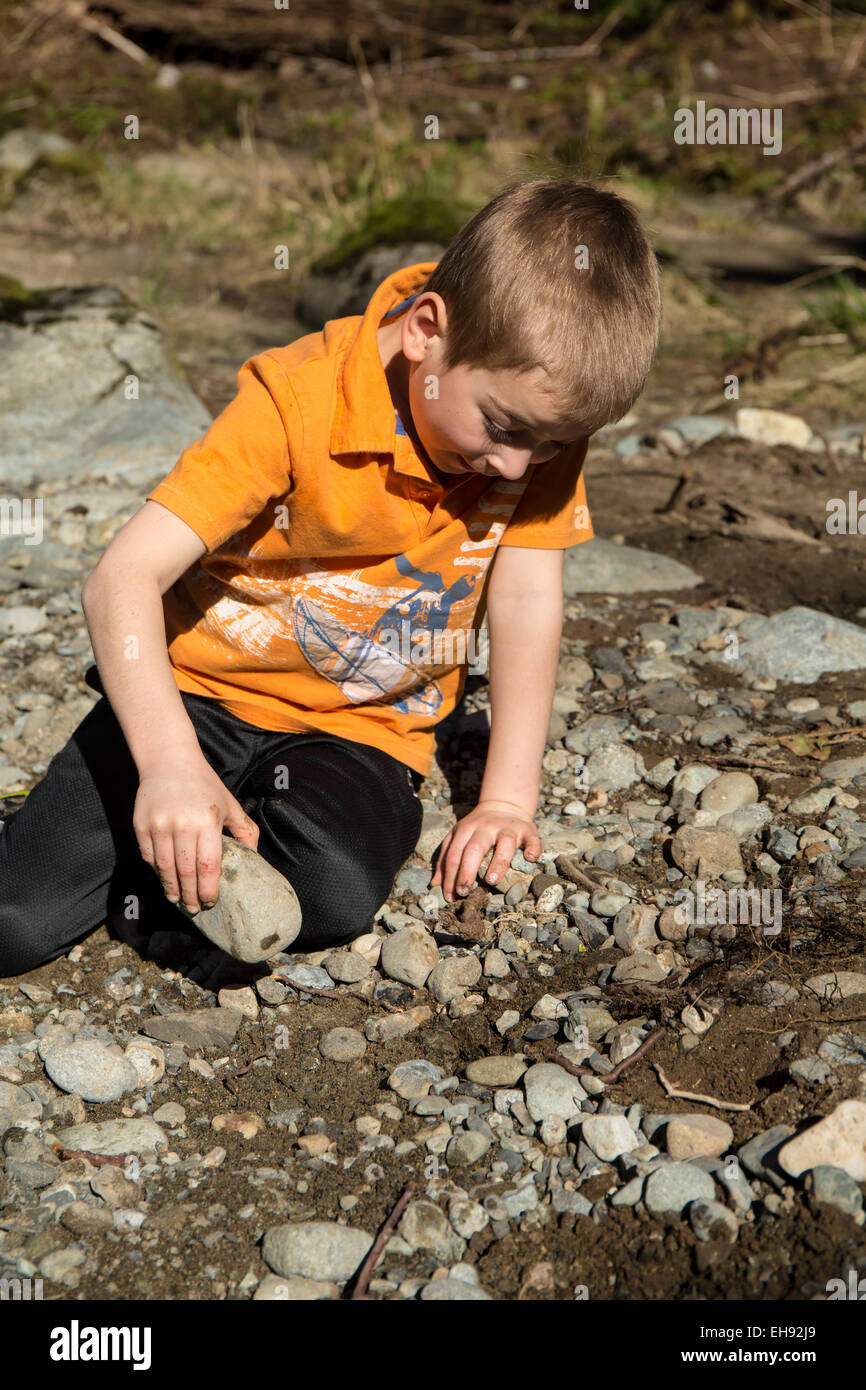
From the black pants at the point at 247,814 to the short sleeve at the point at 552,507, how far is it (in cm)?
56

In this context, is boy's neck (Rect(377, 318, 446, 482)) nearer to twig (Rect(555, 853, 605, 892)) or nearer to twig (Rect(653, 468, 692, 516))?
twig (Rect(555, 853, 605, 892))

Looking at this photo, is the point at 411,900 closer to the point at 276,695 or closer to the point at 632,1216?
the point at 276,695

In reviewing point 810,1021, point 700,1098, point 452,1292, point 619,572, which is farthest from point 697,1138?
point 619,572

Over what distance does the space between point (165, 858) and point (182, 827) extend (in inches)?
2.6

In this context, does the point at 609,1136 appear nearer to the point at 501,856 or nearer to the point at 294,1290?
the point at 294,1290

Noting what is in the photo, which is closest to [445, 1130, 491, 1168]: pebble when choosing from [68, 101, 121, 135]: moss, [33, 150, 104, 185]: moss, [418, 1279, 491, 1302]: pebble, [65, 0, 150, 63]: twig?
[418, 1279, 491, 1302]: pebble

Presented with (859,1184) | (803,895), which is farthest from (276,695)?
(859,1184)

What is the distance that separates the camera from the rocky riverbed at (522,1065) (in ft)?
5.63

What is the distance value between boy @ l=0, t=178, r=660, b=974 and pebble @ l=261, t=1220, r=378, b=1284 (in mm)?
529

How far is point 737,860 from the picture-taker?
2.51 meters

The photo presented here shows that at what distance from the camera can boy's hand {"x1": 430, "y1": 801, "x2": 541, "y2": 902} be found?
97.8 inches

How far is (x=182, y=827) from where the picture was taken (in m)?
2.02

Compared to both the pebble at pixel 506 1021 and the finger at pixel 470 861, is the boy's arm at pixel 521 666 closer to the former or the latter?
the finger at pixel 470 861

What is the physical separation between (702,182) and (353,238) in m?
3.71
